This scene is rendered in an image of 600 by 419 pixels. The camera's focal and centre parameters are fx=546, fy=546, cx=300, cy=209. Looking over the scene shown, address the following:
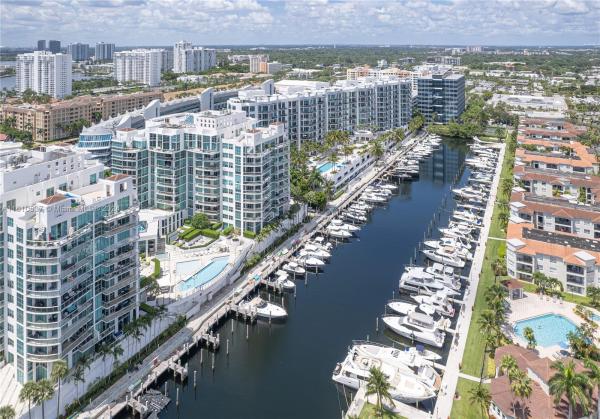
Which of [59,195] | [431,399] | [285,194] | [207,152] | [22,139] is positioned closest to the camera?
[59,195]

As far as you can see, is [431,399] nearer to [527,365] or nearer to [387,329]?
[527,365]

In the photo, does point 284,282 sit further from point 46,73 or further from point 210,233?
point 46,73

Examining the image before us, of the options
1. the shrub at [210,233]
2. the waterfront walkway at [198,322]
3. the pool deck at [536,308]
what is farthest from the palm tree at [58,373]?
the pool deck at [536,308]

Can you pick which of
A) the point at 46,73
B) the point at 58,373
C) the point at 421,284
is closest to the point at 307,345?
the point at 421,284

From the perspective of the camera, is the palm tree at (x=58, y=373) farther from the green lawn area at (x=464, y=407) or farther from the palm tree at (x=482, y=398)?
the palm tree at (x=482, y=398)

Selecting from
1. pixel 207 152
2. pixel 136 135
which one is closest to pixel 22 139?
pixel 136 135

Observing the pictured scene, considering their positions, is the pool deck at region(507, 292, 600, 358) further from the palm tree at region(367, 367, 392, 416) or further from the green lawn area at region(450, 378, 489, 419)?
the palm tree at region(367, 367, 392, 416)
